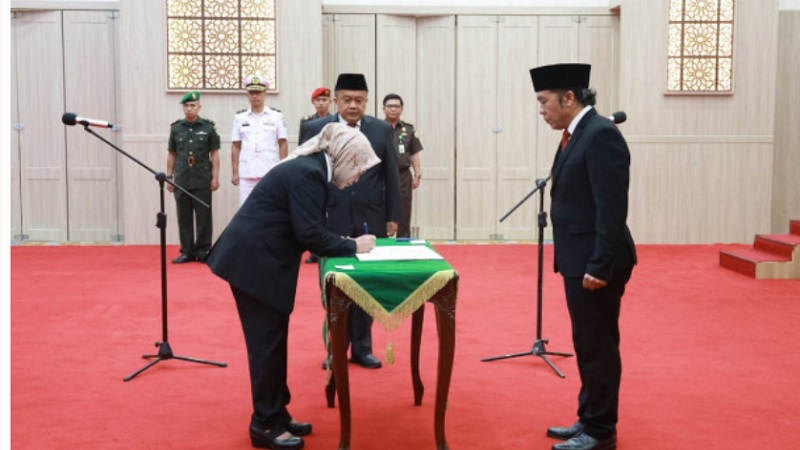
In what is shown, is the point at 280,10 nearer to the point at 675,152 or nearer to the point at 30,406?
the point at 675,152

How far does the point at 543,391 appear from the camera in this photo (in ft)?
14.1

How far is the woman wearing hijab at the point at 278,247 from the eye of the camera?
3.40 metres

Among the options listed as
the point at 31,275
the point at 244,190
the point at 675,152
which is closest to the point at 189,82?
the point at 244,190

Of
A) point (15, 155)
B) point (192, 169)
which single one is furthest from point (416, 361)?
point (15, 155)

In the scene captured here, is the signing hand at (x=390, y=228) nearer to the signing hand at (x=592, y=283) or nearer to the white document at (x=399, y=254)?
the white document at (x=399, y=254)

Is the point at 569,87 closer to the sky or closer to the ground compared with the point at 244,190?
closer to the sky

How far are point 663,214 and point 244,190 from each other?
4.62 m

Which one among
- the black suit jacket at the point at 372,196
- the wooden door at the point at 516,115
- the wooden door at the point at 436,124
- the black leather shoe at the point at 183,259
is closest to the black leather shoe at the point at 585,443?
the black suit jacket at the point at 372,196

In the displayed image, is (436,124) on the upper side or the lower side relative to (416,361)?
upper

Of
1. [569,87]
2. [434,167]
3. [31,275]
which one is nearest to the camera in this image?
[569,87]

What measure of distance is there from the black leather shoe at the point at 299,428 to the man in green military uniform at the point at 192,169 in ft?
16.5

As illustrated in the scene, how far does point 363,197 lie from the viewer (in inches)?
182

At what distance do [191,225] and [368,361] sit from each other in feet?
14.0

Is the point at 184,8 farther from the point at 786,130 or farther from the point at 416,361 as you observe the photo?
the point at 786,130
